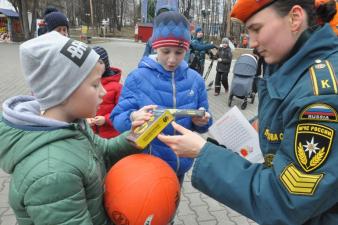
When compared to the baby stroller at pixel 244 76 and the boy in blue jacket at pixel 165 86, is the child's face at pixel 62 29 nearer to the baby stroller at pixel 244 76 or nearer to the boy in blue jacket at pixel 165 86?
the boy in blue jacket at pixel 165 86

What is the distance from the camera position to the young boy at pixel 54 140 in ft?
4.66

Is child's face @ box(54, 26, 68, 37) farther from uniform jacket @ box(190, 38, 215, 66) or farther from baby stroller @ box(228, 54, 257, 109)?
uniform jacket @ box(190, 38, 215, 66)

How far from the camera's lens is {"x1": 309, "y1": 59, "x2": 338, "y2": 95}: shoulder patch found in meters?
1.26

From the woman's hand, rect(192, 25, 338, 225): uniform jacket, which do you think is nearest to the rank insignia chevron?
rect(192, 25, 338, 225): uniform jacket

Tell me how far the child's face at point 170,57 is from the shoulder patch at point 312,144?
1.47 m

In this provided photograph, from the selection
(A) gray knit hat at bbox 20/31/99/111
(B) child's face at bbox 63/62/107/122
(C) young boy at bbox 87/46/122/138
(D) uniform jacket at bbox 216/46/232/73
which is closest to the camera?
(A) gray knit hat at bbox 20/31/99/111

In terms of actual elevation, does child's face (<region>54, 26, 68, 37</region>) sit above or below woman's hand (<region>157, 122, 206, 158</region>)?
above

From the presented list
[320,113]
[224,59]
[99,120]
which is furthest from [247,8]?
[224,59]

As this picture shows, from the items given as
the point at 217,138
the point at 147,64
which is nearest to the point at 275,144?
the point at 217,138

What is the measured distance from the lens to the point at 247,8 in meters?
1.52

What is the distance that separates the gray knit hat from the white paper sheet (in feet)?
2.48

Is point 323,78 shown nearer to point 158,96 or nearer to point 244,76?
point 158,96

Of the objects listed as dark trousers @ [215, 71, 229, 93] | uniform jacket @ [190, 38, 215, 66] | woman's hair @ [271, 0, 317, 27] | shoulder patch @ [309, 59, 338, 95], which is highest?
woman's hair @ [271, 0, 317, 27]

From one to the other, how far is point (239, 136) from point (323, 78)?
673mm
